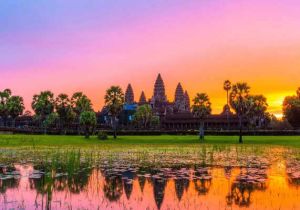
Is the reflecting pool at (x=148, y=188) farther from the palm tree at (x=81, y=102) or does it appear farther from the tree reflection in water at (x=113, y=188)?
the palm tree at (x=81, y=102)

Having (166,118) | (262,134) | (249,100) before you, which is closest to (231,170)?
(249,100)

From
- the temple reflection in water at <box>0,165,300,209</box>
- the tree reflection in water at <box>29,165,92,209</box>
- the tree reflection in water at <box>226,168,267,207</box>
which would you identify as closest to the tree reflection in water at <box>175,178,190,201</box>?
the temple reflection in water at <box>0,165,300,209</box>

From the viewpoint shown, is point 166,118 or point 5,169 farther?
point 166,118

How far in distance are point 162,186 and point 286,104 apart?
12419 centimetres

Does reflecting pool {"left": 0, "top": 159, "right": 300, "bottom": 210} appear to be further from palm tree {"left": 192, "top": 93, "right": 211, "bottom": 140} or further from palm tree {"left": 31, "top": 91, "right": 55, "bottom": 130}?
palm tree {"left": 31, "top": 91, "right": 55, "bottom": 130}

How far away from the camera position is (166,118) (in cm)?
16650

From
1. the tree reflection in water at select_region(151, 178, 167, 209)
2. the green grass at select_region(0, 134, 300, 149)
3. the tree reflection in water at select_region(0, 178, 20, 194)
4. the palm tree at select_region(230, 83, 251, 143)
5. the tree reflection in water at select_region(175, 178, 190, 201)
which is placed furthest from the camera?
the palm tree at select_region(230, 83, 251, 143)

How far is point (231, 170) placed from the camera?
25906 millimetres

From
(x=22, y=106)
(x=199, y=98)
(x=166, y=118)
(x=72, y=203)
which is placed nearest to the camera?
(x=72, y=203)

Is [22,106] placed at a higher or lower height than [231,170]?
higher

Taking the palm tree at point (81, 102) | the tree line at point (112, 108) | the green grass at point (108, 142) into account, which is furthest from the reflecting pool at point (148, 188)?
the palm tree at point (81, 102)

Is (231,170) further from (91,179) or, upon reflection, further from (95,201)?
(95,201)

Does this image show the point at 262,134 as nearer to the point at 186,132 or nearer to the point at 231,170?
the point at 186,132

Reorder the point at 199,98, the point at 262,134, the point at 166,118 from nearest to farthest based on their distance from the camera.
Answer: the point at 199,98 < the point at 262,134 < the point at 166,118
